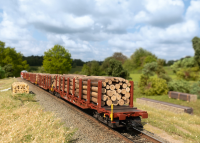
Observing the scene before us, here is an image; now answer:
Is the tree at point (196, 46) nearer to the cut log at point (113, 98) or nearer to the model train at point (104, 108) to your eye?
the model train at point (104, 108)

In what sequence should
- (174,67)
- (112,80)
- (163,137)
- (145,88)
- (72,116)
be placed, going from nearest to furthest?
(163,137) < (112,80) < (72,116) < (145,88) < (174,67)

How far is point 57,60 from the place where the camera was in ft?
170

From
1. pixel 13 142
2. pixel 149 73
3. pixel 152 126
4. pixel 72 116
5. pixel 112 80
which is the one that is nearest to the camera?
pixel 13 142

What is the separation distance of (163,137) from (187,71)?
36.3 meters

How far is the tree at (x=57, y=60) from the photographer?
51.1m

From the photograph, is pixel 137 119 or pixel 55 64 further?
pixel 55 64

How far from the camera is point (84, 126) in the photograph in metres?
7.85

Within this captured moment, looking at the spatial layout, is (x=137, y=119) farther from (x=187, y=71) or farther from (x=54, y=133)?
(x=187, y=71)

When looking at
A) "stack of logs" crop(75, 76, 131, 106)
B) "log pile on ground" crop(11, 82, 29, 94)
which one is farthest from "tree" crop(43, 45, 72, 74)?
"stack of logs" crop(75, 76, 131, 106)

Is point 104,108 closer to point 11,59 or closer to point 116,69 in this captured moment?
point 116,69

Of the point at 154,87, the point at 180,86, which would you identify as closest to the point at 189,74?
the point at 180,86

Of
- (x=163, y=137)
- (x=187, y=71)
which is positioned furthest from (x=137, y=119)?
(x=187, y=71)

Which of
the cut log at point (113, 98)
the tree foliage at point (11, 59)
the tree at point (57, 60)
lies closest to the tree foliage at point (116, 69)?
the tree at point (57, 60)

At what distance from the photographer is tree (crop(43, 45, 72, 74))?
51138 mm
